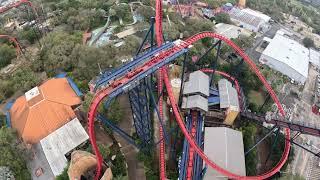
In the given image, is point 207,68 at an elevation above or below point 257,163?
above

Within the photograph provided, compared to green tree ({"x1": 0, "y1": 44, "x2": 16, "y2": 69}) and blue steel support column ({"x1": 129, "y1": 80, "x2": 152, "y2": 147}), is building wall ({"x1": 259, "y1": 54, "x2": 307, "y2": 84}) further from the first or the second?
green tree ({"x1": 0, "y1": 44, "x2": 16, "y2": 69})

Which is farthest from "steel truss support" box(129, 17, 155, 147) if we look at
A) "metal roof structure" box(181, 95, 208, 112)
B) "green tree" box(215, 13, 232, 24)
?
"green tree" box(215, 13, 232, 24)

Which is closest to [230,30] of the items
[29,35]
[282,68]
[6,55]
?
[282,68]

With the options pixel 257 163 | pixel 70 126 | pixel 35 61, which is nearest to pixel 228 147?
pixel 257 163

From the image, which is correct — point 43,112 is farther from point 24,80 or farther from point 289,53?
point 289,53

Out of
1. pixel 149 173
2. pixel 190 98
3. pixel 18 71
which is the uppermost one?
pixel 18 71

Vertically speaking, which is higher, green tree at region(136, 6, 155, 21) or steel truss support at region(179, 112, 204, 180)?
green tree at region(136, 6, 155, 21)

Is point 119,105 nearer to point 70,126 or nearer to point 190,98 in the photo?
point 70,126
